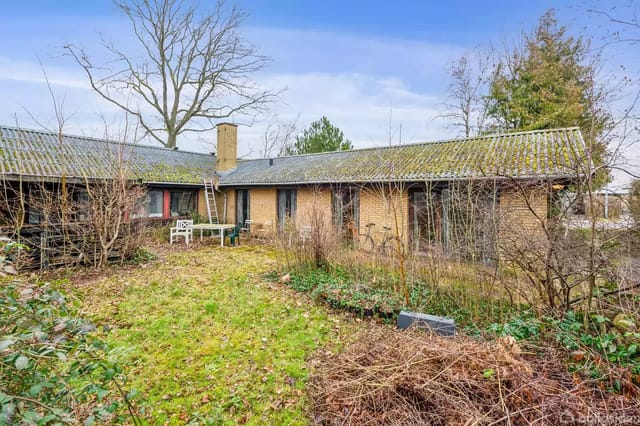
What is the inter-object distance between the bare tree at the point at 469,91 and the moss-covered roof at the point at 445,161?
1071 centimetres

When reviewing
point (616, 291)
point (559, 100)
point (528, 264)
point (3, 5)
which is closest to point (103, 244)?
point (3, 5)

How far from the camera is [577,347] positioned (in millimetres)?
3373

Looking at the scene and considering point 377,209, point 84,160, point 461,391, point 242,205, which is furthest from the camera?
point 242,205

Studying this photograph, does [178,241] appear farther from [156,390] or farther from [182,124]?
[182,124]

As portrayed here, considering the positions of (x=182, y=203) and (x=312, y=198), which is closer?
(x=312, y=198)

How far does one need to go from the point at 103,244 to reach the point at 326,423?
7.98 meters

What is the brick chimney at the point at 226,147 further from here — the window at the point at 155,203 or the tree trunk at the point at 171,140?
the tree trunk at the point at 171,140

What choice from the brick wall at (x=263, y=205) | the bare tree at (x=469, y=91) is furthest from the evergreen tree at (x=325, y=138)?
the brick wall at (x=263, y=205)

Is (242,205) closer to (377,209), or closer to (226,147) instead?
(226,147)

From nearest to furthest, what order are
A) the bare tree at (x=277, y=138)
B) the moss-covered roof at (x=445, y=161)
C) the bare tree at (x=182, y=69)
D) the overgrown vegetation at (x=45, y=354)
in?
the overgrown vegetation at (x=45, y=354)
the moss-covered roof at (x=445, y=161)
the bare tree at (x=182, y=69)
the bare tree at (x=277, y=138)

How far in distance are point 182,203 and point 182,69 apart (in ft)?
39.3

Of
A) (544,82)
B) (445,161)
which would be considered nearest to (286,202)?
(445,161)

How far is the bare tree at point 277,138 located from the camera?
28.9m

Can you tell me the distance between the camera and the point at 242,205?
51.7 feet
